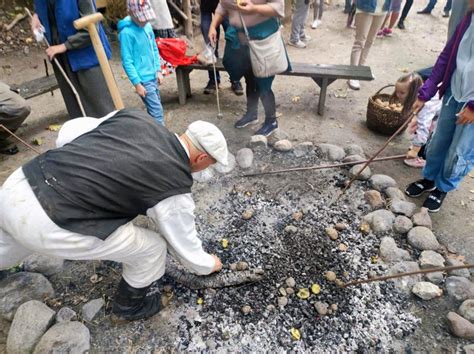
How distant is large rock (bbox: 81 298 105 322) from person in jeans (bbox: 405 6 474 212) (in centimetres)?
320

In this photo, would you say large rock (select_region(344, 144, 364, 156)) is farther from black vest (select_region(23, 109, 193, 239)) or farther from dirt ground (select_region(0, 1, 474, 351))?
black vest (select_region(23, 109, 193, 239))

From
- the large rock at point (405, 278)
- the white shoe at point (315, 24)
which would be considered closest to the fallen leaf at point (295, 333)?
the large rock at point (405, 278)

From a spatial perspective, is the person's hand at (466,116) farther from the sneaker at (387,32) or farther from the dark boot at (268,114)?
the sneaker at (387,32)

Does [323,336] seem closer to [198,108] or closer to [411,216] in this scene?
[411,216]

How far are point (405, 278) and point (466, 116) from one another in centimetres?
140

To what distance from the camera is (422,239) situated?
3.10m

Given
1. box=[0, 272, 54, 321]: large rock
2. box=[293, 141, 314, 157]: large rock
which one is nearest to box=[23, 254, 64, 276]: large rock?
box=[0, 272, 54, 321]: large rock

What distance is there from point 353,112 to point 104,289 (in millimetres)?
4366

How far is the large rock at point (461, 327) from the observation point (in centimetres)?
245

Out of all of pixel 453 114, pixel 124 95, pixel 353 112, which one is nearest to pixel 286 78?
pixel 353 112

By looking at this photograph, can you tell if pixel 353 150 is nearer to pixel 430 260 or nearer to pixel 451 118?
pixel 451 118

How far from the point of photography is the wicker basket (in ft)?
15.1

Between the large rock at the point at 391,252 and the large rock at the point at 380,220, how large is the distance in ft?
0.52

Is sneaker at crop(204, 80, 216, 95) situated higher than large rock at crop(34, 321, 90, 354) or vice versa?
large rock at crop(34, 321, 90, 354)
